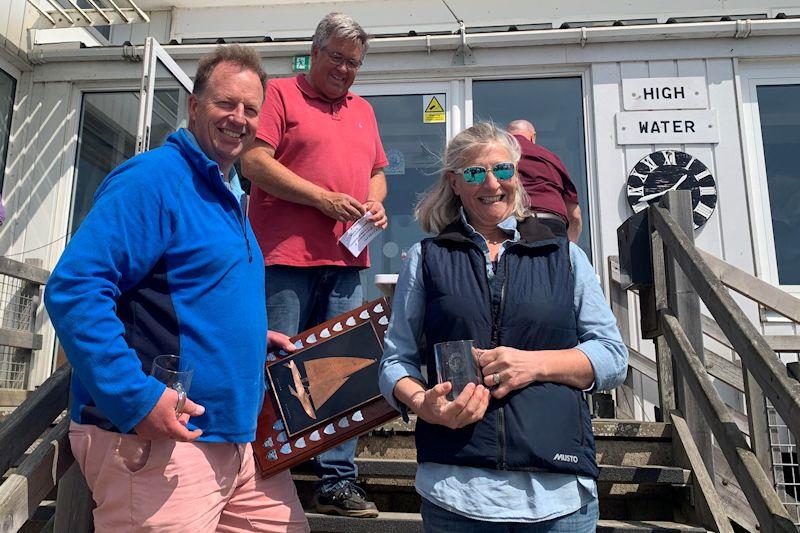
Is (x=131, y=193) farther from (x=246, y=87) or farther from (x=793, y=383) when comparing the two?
(x=793, y=383)

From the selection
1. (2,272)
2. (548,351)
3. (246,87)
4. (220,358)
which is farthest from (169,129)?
(548,351)

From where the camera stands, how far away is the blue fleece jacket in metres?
1.41

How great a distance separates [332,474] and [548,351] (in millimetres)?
1268

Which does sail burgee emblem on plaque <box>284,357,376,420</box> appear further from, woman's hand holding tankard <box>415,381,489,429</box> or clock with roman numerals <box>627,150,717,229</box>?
clock with roman numerals <box>627,150,717,229</box>

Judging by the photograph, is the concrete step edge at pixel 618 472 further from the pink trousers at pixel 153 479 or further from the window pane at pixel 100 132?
the window pane at pixel 100 132

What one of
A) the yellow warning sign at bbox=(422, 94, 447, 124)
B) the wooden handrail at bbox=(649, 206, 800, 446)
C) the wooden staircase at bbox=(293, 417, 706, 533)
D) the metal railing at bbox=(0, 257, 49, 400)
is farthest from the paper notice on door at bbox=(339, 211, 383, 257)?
the metal railing at bbox=(0, 257, 49, 400)

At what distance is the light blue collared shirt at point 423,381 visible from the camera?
1476 millimetres

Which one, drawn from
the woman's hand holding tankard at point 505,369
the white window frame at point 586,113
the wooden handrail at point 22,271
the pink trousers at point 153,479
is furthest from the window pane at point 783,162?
the wooden handrail at point 22,271

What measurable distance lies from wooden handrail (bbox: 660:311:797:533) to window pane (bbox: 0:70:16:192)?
18.3 feet

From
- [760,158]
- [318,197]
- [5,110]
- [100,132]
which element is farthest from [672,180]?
[5,110]

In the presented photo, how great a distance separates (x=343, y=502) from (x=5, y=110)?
17.3 ft

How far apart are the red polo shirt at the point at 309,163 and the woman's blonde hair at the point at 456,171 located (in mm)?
677

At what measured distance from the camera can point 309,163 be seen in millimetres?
2611

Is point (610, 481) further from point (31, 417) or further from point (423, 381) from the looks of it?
point (31, 417)
